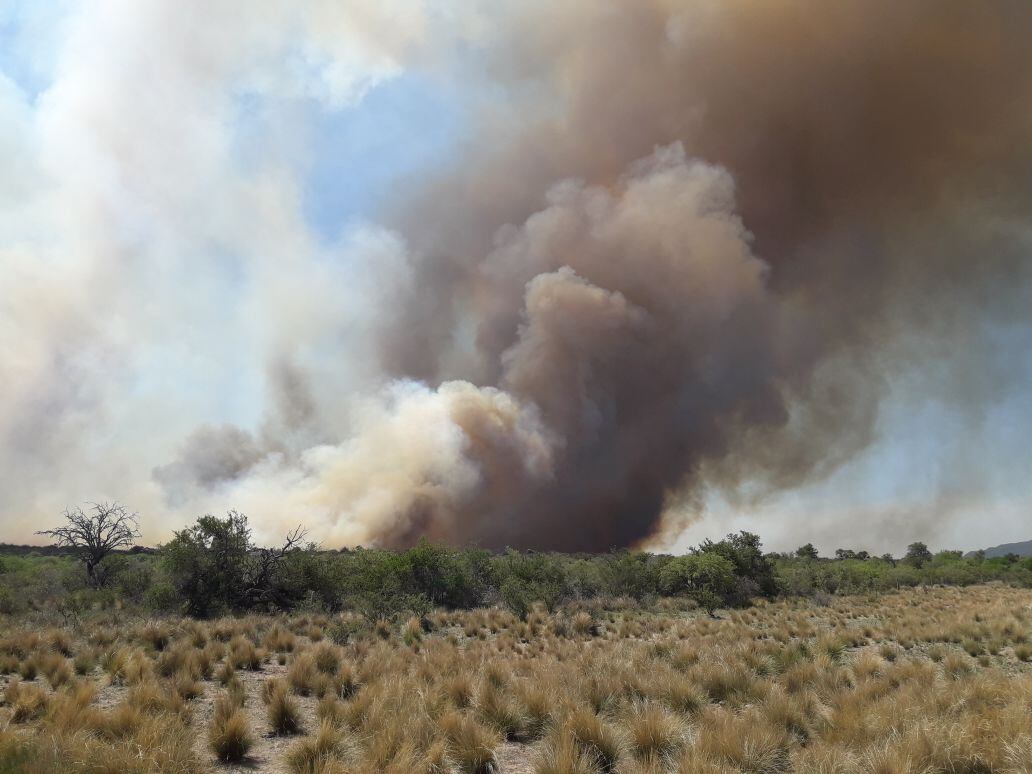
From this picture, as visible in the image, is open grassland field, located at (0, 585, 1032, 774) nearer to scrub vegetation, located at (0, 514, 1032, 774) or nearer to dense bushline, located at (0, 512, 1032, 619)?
scrub vegetation, located at (0, 514, 1032, 774)

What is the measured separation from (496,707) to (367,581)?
18.8m

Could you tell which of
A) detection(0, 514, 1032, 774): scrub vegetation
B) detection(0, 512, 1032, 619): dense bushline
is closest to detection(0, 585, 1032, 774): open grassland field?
detection(0, 514, 1032, 774): scrub vegetation

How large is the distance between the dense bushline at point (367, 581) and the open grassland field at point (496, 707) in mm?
7361

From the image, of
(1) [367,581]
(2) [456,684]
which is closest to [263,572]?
(1) [367,581]

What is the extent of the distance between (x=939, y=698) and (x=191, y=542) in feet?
82.9

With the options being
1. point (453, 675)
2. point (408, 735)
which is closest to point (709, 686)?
point (453, 675)

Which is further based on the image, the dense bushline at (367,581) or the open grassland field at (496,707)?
the dense bushline at (367,581)

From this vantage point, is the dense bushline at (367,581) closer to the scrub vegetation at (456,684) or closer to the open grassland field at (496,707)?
the scrub vegetation at (456,684)

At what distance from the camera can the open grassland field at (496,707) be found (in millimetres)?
5957

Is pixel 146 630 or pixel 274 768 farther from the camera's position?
pixel 146 630

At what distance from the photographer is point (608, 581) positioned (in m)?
32.0

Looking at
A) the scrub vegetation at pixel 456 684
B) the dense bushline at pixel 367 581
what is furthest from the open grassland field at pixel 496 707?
the dense bushline at pixel 367 581

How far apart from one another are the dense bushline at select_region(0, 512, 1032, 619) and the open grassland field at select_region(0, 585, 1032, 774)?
736 centimetres

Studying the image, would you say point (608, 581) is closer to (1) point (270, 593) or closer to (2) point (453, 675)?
(1) point (270, 593)
